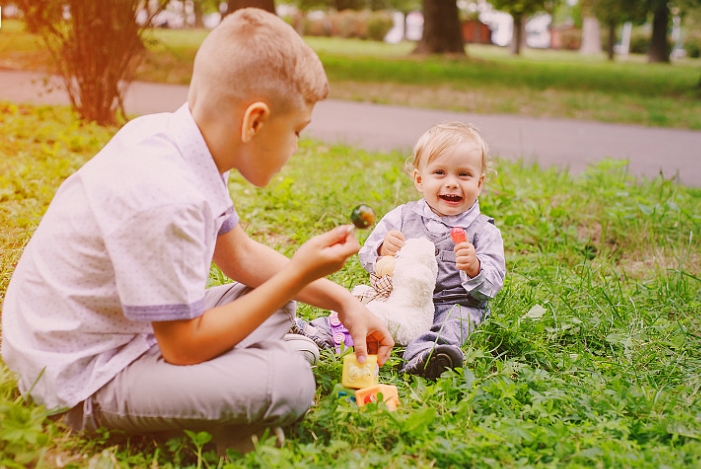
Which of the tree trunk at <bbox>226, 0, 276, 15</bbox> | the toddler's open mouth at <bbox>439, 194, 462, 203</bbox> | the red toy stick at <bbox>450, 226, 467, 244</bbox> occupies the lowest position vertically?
the red toy stick at <bbox>450, 226, 467, 244</bbox>

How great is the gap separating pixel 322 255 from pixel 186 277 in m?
0.34

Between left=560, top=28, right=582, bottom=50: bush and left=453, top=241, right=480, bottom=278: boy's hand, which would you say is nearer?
left=453, top=241, right=480, bottom=278: boy's hand

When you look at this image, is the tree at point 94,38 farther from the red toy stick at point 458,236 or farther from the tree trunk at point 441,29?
the tree trunk at point 441,29

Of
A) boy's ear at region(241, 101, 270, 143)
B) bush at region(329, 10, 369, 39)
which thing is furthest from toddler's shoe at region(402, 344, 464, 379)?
bush at region(329, 10, 369, 39)

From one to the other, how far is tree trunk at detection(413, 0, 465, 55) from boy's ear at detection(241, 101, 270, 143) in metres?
16.2

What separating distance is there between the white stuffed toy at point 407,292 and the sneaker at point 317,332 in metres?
0.18

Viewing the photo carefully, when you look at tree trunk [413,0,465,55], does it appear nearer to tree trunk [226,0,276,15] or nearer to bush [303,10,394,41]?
tree trunk [226,0,276,15]

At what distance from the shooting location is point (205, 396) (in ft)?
5.60

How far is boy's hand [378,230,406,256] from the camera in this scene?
2.70 m

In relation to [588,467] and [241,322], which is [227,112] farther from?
[588,467]

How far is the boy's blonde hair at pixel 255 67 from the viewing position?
5.57 ft

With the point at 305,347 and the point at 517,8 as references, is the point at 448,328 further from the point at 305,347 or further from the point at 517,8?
the point at 517,8

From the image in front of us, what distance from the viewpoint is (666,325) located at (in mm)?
2750

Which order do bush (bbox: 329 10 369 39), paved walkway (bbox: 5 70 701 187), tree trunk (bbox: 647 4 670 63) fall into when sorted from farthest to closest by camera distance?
bush (bbox: 329 10 369 39), tree trunk (bbox: 647 4 670 63), paved walkway (bbox: 5 70 701 187)
